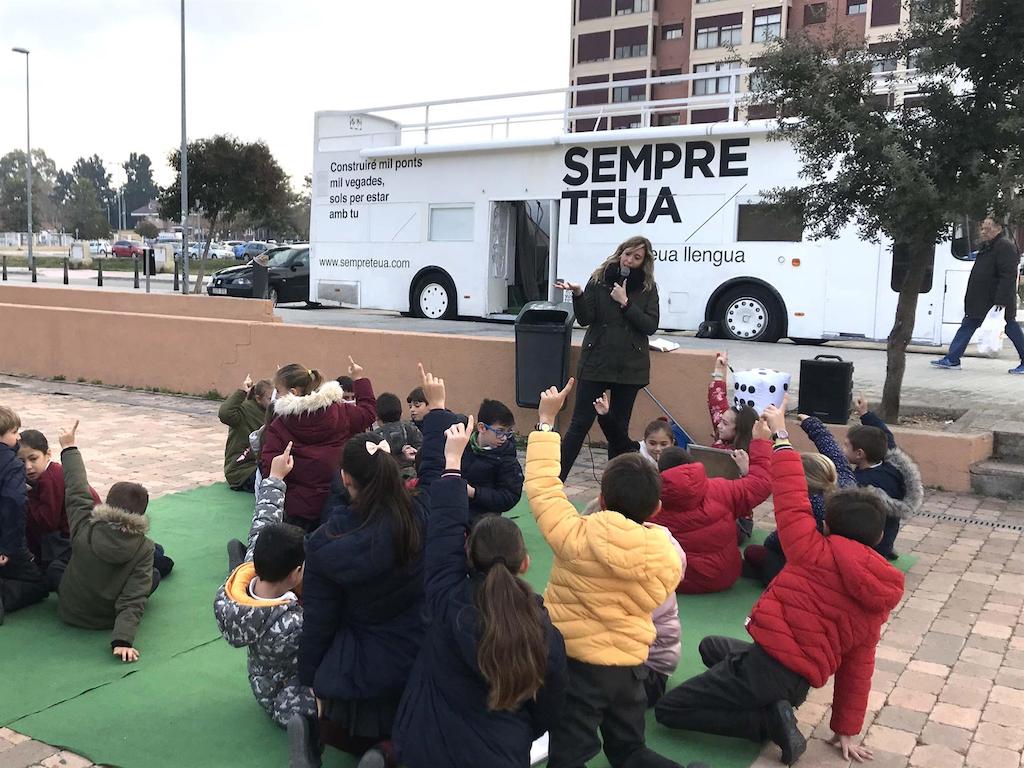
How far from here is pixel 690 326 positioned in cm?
1433

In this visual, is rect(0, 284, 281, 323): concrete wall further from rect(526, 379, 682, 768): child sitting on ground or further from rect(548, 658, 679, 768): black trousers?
rect(548, 658, 679, 768): black trousers

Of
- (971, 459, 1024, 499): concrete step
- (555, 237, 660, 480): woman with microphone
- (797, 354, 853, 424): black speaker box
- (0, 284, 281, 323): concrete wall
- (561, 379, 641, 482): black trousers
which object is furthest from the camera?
(0, 284, 281, 323): concrete wall

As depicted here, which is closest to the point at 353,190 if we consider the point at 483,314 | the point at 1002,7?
the point at 483,314

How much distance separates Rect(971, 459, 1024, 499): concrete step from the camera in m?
7.05

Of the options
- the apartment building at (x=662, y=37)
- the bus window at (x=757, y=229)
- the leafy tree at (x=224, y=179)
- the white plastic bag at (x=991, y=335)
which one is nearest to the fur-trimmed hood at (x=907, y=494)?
the bus window at (x=757, y=229)

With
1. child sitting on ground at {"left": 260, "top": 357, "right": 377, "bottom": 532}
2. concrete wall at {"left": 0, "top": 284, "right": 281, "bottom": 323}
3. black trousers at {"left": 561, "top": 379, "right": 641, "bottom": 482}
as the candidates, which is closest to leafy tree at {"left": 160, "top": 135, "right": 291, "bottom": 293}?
concrete wall at {"left": 0, "top": 284, "right": 281, "bottom": 323}

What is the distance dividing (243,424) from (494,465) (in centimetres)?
262

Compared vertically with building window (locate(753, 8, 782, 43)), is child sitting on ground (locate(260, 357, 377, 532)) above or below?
Result: below

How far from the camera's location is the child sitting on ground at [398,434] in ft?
16.5

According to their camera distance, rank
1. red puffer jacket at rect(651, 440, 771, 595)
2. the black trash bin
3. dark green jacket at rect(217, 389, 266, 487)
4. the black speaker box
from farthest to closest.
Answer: the black trash bin
the black speaker box
dark green jacket at rect(217, 389, 266, 487)
red puffer jacket at rect(651, 440, 771, 595)

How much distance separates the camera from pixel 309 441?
5238mm

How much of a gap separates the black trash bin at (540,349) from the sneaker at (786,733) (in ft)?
17.0

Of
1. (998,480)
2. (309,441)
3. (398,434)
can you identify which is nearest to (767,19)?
(998,480)

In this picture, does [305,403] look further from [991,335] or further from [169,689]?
[991,335]
